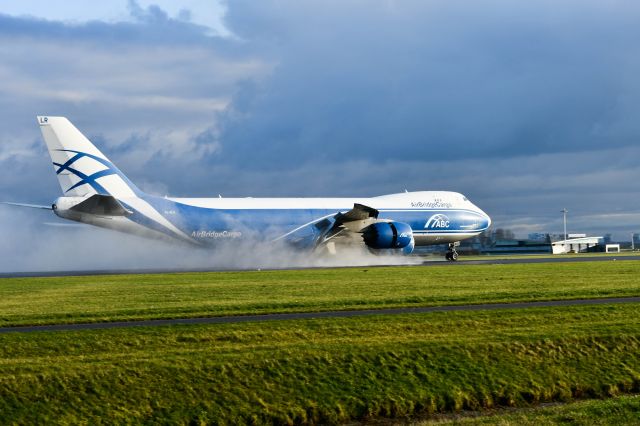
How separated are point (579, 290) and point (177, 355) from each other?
2006 centimetres

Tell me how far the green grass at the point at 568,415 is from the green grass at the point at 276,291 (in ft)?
32.5

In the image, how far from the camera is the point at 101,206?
5203cm

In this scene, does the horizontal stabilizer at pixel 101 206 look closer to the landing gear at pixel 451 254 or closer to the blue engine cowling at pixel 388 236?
the blue engine cowling at pixel 388 236

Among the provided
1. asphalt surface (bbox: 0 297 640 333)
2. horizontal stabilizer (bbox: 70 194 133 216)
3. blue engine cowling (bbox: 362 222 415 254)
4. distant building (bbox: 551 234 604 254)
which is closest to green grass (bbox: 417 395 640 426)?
asphalt surface (bbox: 0 297 640 333)

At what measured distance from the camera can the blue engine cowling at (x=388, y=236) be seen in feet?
200

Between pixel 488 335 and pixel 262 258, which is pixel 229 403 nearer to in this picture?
pixel 488 335

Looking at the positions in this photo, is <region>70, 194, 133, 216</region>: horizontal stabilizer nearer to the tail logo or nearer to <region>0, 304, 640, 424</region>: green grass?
the tail logo

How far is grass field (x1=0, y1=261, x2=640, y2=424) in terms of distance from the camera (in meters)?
18.1

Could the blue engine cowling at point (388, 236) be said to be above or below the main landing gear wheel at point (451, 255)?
above

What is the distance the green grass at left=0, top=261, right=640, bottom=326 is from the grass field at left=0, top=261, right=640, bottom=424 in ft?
1.12

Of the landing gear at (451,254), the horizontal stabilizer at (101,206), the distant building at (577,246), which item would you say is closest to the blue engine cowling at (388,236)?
the landing gear at (451,254)

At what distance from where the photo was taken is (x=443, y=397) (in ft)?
64.7

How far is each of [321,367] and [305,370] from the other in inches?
18.0

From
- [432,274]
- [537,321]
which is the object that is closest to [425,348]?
[537,321]
